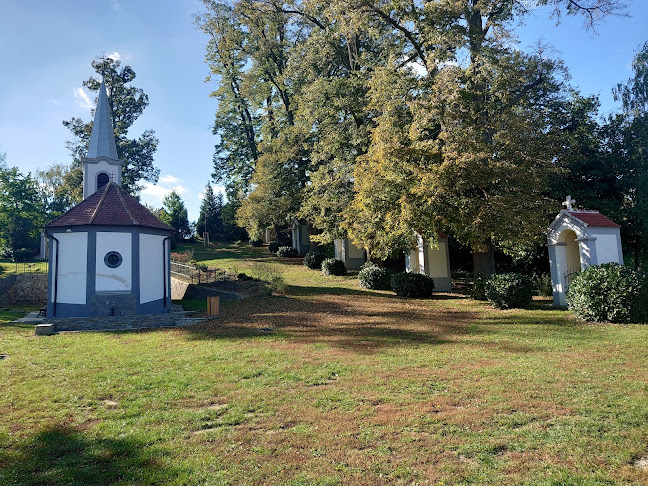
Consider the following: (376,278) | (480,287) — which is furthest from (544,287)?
(376,278)

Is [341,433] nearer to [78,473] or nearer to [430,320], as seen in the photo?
[78,473]

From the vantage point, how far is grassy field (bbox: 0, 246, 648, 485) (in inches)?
160

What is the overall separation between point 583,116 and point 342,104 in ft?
48.7

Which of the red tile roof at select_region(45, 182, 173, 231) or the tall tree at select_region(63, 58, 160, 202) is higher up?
the tall tree at select_region(63, 58, 160, 202)

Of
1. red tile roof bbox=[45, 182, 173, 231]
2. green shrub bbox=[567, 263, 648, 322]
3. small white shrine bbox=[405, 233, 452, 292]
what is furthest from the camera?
small white shrine bbox=[405, 233, 452, 292]

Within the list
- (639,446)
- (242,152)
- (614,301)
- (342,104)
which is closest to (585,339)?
(614,301)

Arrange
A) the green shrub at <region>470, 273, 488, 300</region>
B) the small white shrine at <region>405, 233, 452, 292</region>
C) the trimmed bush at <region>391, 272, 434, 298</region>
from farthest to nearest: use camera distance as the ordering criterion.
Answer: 1. the small white shrine at <region>405, 233, 452, 292</region>
2. the trimmed bush at <region>391, 272, 434, 298</region>
3. the green shrub at <region>470, 273, 488, 300</region>

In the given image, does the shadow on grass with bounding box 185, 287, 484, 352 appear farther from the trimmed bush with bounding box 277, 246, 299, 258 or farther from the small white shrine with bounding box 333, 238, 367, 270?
the trimmed bush with bounding box 277, 246, 299, 258

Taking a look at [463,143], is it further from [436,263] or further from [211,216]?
[211,216]

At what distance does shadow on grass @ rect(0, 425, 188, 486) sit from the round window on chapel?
12.9m

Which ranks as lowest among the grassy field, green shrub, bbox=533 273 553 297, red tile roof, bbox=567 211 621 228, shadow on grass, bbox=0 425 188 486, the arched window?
shadow on grass, bbox=0 425 188 486

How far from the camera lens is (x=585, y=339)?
986cm

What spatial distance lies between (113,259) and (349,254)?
17.2m

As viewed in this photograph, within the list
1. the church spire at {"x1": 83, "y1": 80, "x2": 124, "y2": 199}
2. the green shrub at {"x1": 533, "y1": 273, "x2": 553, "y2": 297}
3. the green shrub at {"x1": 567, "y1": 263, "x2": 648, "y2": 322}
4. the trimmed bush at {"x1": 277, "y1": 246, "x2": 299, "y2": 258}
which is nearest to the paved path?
the church spire at {"x1": 83, "y1": 80, "x2": 124, "y2": 199}
